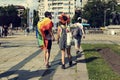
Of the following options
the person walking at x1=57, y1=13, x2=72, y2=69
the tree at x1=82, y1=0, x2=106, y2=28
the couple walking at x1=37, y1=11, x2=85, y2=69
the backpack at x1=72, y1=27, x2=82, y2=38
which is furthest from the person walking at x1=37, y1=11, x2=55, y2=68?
the tree at x1=82, y1=0, x2=106, y2=28

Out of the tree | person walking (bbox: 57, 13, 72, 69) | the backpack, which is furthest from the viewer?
the tree

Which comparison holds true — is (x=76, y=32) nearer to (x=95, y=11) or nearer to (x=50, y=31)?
(x=50, y=31)

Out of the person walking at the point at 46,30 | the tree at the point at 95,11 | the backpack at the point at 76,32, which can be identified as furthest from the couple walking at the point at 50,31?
the tree at the point at 95,11

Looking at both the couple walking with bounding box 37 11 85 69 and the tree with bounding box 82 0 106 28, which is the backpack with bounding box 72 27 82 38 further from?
the tree with bounding box 82 0 106 28

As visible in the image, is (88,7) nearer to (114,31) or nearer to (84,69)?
(114,31)

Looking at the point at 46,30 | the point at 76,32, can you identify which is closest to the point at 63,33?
the point at 46,30

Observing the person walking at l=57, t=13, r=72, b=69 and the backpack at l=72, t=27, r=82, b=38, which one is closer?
the person walking at l=57, t=13, r=72, b=69

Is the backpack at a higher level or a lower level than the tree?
higher

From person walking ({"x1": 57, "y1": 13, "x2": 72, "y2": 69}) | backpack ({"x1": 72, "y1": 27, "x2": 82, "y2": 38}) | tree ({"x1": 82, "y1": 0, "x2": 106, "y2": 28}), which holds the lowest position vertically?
tree ({"x1": 82, "y1": 0, "x2": 106, "y2": 28})

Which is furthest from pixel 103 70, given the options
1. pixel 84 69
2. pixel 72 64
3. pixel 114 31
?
pixel 114 31

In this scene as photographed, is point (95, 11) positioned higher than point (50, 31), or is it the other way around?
point (50, 31)

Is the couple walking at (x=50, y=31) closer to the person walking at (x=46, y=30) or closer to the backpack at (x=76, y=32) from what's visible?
the person walking at (x=46, y=30)

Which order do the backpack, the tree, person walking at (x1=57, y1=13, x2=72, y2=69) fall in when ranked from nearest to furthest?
person walking at (x1=57, y1=13, x2=72, y2=69), the backpack, the tree

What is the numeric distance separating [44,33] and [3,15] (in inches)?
5316
